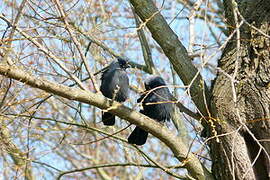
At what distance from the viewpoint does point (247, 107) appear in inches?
Answer: 154

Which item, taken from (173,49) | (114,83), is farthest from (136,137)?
(173,49)

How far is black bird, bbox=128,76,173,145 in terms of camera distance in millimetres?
5312

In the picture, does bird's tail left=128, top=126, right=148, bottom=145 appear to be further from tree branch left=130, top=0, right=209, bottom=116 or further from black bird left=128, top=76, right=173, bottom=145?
tree branch left=130, top=0, right=209, bottom=116

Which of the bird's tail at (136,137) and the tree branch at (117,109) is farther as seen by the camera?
the bird's tail at (136,137)

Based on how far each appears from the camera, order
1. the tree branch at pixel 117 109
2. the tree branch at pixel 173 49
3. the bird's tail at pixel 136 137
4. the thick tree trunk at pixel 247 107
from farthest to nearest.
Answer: the bird's tail at pixel 136 137, the tree branch at pixel 173 49, the thick tree trunk at pixel 247 107, the tree branch at pixel 117 109

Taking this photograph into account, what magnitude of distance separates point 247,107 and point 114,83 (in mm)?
2217

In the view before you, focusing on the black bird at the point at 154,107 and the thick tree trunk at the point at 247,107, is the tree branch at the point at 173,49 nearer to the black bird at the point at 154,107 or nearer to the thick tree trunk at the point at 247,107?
the thick tree trunk at the point at 247,107

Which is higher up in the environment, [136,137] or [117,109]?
[117,109]

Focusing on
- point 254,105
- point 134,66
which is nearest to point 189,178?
point 254,105

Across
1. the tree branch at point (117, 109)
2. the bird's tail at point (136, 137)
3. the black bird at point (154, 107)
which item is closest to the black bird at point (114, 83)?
the black bird at point (154, 107)

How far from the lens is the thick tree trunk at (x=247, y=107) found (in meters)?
3.84

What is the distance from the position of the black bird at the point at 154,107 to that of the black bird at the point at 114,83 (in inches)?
11.0

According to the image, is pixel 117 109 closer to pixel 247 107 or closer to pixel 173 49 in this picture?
pixel 173 49

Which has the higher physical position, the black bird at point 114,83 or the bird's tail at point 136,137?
the black bird at point 114,83
